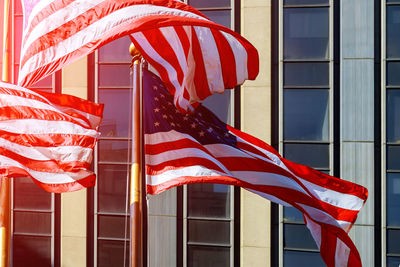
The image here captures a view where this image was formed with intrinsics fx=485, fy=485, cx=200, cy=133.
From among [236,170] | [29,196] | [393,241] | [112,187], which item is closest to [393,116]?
[393,241]

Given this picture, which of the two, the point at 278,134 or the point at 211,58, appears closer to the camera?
the point at 211,58

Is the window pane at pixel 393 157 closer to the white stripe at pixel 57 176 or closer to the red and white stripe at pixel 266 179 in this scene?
the red and white stripe at pixel 266 179

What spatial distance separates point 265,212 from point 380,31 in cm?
643

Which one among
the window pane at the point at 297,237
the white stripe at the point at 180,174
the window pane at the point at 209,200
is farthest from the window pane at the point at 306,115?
the white stripe at the point at 180,174

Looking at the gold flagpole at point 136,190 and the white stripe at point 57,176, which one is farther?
the white stripe at point 57,176

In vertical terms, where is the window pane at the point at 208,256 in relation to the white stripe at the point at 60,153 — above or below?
below

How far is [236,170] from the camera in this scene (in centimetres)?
854

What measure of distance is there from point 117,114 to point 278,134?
501 cm

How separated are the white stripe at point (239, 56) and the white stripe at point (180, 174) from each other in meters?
1.55

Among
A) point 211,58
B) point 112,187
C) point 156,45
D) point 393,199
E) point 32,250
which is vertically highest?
point 156,45

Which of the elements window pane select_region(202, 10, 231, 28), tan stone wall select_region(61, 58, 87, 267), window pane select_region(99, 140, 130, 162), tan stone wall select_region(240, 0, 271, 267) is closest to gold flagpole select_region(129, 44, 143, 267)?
tan stone wall select_region(240, 0, 271, 267)

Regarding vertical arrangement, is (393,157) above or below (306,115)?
below

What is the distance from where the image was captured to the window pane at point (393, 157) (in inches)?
567

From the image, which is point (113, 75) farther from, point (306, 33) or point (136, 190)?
point (136, 190)
